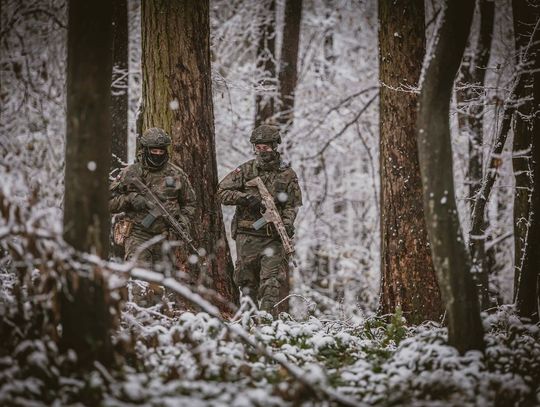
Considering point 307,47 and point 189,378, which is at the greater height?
point 307,47

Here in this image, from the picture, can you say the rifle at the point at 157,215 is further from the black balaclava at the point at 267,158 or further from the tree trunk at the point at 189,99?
the black balaclava at the point at 267,158

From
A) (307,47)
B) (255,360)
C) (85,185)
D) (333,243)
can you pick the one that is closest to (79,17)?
(85,185)

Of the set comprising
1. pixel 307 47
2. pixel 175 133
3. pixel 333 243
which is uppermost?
pixel 307 47

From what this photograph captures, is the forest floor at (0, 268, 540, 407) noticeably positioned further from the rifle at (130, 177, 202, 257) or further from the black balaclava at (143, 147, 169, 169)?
the black balaclava at (143, 147, 169, 169)

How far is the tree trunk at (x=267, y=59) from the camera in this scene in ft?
38.9

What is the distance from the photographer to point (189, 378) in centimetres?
392

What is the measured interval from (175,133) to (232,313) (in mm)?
2202

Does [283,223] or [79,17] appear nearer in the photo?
[79,17]

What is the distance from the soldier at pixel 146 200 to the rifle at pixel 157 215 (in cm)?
5

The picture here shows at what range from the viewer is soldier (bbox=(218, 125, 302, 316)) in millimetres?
7316

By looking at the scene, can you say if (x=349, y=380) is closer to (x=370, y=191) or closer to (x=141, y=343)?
(x=141, y=343)

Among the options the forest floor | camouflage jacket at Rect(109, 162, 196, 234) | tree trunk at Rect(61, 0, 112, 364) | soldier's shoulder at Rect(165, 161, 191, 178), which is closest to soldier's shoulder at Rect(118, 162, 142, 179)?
camouflage jacket at Rect(109, 162, 196, 234)

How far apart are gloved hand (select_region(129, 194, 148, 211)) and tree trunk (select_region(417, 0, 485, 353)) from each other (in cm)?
361

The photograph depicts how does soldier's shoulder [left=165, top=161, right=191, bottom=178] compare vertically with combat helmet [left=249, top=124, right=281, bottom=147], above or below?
below
